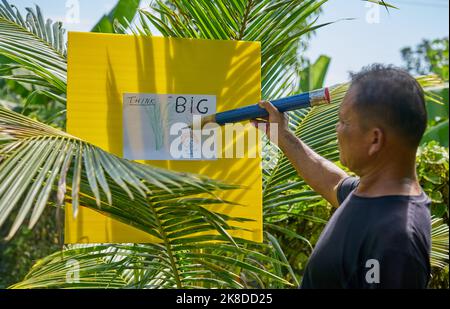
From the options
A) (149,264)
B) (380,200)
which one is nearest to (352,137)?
(380,200)

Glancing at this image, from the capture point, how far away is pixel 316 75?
193 inches

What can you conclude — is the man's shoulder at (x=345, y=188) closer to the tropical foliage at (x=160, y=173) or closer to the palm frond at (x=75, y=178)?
the tropical foliage at (x=160, y=173)

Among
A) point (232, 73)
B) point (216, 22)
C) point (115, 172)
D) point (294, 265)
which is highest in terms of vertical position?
point (216, 22)

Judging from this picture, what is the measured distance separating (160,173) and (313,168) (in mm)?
708

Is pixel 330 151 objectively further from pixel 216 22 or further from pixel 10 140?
pixel 10 140

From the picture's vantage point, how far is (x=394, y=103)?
1634mm

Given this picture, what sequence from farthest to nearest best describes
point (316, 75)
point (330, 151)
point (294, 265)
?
point (316, 75)
point (294, 265)
point (330, 151)

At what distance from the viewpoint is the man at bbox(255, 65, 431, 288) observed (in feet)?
4.98

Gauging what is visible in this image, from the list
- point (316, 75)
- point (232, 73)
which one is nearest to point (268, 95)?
point (232, 73)

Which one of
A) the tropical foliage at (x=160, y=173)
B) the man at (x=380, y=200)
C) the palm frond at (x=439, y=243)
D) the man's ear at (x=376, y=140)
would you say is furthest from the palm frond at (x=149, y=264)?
the palm frond at (x=439, y=243)

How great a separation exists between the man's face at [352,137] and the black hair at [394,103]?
0.08ft

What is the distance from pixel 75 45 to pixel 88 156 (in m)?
0.39

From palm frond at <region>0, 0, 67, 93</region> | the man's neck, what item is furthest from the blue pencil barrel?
palm frond at <region>0, 0, 67, 93</region>

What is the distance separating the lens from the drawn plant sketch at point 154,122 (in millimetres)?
2000
